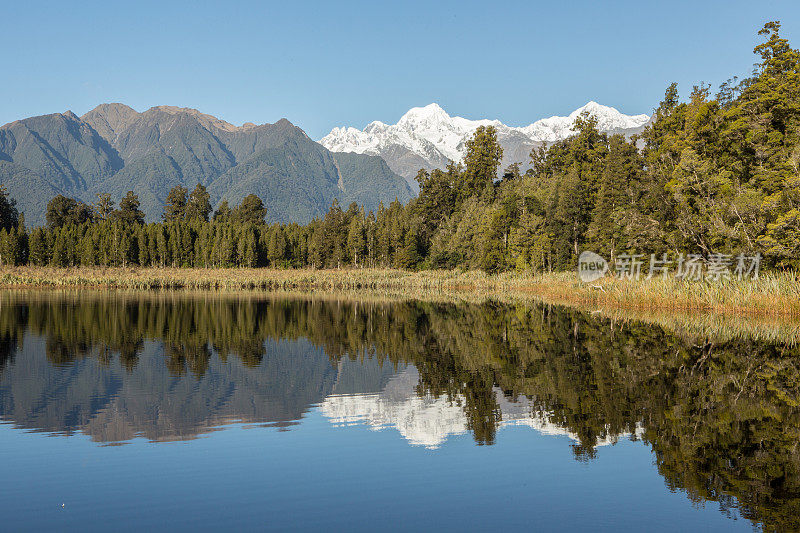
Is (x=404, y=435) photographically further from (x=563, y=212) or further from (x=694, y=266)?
(x=563, y=212)

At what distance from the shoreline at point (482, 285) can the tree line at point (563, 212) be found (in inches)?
179

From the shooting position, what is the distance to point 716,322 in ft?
93.1

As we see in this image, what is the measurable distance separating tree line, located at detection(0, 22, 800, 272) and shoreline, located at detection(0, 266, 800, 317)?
4.54 meters

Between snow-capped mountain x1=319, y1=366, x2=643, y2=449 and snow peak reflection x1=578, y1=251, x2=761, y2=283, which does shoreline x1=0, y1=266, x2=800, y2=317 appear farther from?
snow-capped mountain x1=319, y1=366, x2=643, y2=449

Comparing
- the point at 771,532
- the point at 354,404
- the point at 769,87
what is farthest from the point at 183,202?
the point at 771,532

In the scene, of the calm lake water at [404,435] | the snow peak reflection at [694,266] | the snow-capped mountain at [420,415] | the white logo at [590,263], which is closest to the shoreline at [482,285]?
the snow peak reflection at [694,266]

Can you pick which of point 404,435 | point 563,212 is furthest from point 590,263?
point 404,435

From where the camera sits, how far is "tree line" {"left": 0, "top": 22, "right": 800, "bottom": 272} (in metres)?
39.3

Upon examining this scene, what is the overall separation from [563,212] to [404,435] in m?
64.4

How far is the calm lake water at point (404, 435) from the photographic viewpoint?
8.17m

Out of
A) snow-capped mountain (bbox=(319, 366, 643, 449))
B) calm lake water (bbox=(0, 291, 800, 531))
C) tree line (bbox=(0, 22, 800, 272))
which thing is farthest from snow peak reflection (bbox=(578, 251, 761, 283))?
snow-capped mountain (bbox=(319, 366, 643, 449))

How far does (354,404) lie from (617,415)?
19.6 feet

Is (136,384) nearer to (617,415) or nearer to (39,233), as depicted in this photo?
(617,415)

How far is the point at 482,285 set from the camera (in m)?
70.4
